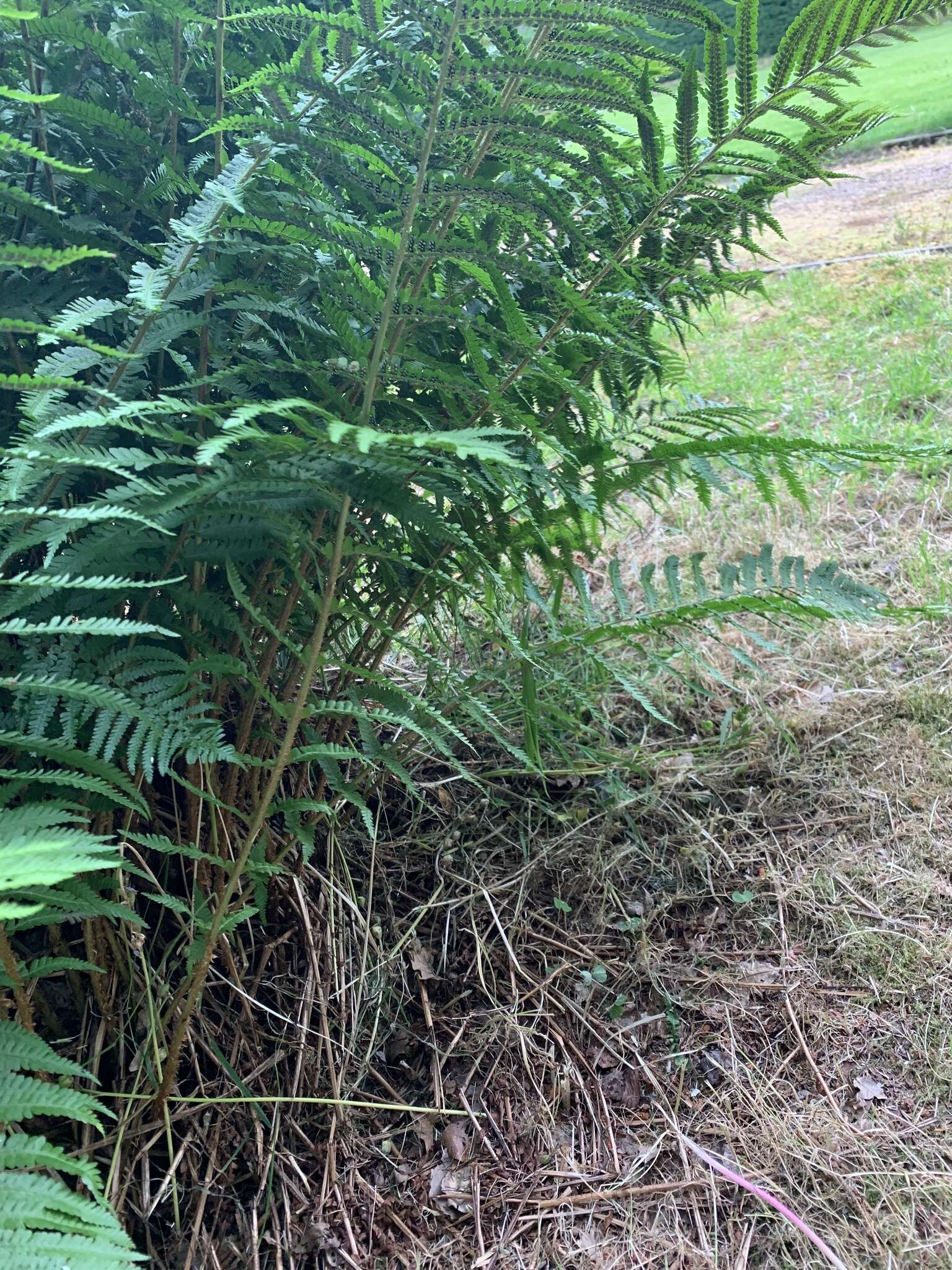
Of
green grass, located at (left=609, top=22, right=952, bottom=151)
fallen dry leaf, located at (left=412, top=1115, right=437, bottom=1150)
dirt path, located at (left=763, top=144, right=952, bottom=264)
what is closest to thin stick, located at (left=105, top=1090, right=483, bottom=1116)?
fallen dry leaf, located at (left=412, top=1115, right=437, bottom=1150)

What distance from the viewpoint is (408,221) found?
73 cm

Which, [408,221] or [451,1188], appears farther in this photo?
[451,1188]

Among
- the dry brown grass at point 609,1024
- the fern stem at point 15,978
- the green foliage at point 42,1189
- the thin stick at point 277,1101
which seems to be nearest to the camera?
the green foliage at point 42,1189

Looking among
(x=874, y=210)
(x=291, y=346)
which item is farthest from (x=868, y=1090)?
(x=874, y=210)

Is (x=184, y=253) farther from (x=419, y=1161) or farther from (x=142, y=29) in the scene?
(x=419, y=1161)

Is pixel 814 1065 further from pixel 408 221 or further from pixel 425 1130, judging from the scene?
pixel 408 221

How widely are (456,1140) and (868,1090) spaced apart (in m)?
0.54

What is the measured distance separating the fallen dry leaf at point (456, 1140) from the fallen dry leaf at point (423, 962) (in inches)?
6.9

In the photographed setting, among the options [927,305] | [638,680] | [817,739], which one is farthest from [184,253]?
[927,305]

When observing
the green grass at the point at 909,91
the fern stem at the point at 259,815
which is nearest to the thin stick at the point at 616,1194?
the fern stem at the point at 259,815

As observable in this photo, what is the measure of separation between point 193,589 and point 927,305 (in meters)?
2.82

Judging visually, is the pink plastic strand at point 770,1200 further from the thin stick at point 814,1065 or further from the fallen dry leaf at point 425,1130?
the fallen dry leaf at point 425,1130

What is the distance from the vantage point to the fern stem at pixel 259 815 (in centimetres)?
75

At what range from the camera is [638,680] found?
5.06ft
